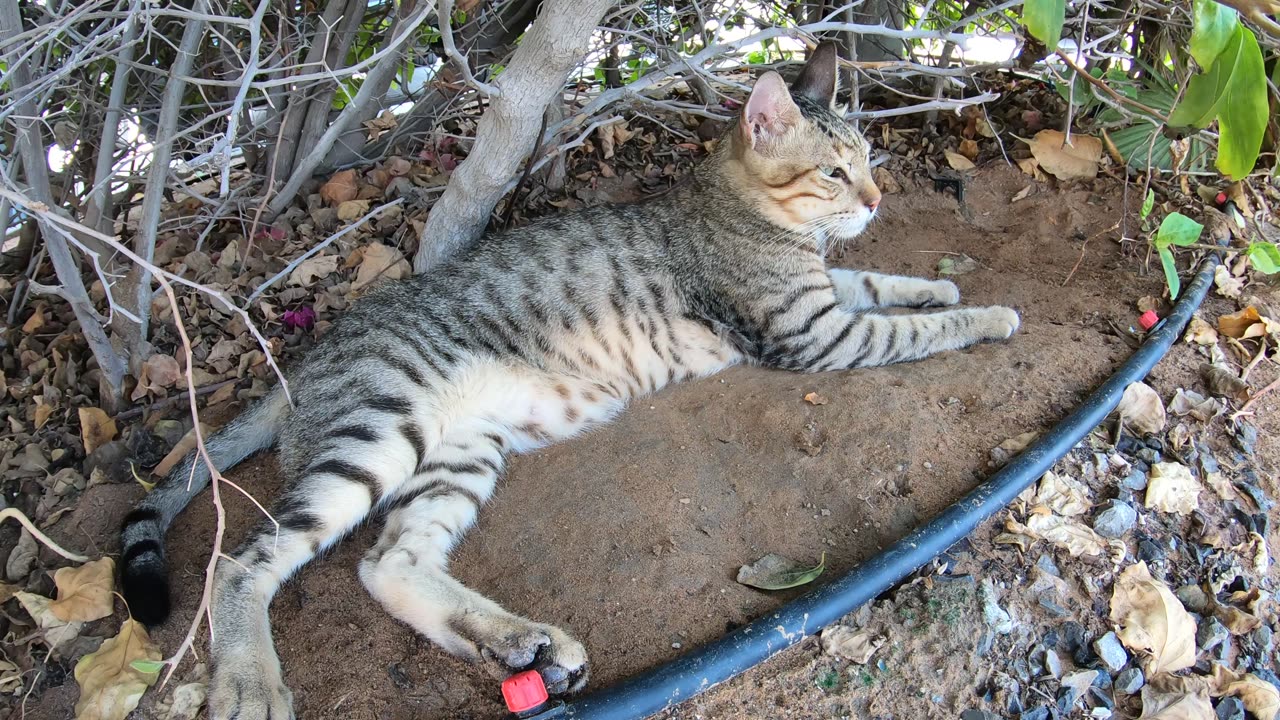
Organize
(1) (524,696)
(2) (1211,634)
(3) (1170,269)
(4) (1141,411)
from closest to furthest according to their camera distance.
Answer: (1) (524,696)
(2) (1211,634)
(4) (1141,411)
(3) (1170,269)

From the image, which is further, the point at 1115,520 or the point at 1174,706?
the point at 1115,520

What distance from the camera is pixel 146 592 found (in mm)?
2139

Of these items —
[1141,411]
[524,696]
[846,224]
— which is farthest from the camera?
[846,224]

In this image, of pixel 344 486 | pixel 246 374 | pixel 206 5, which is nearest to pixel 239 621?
pixel 344 486

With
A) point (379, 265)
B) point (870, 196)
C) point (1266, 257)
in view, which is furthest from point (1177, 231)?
point (379, 265)

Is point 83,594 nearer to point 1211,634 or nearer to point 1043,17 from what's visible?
point 1043,17

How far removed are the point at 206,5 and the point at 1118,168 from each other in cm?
372

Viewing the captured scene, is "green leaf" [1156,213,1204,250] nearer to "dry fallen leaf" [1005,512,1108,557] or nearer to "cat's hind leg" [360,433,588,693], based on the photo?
"dry fallen leaf" [1005,512,1108,557]

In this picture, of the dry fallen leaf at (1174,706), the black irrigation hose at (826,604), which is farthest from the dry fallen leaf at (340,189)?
the dry fallen leaf at (1174,706)

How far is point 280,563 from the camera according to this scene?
225 cm

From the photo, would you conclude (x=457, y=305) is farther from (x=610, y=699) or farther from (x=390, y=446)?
(x=610, y=699)

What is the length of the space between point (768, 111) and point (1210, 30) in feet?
4.24

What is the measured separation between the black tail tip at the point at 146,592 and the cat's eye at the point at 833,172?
8.12ft

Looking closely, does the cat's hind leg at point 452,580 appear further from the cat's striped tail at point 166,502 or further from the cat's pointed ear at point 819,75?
the cat's pointed ear at point 819,75
